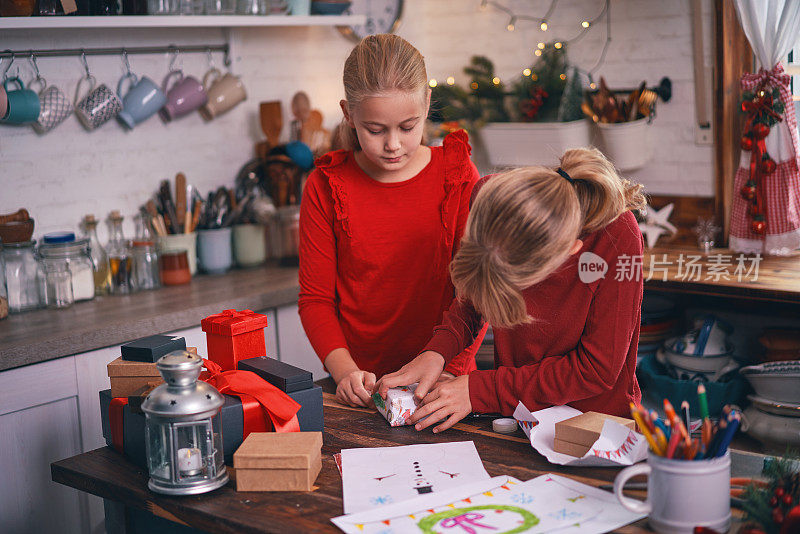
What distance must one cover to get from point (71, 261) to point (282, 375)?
157 centimetres

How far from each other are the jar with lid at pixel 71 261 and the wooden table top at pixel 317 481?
138 cm

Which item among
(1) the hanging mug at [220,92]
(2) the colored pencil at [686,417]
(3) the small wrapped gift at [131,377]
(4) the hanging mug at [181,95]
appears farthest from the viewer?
(1) the hanging mug at [220,92]

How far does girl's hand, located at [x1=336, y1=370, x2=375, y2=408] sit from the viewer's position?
1.80m

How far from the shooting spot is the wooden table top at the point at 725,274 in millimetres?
2674

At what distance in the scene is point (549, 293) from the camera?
66.6 inches

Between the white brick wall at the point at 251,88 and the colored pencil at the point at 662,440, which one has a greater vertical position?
the white brick wall at the point at 251,88

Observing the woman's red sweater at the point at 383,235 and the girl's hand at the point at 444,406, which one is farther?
the woman's red sweater at the point at 383,235

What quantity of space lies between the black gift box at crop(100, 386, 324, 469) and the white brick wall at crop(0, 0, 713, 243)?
158 centimetres

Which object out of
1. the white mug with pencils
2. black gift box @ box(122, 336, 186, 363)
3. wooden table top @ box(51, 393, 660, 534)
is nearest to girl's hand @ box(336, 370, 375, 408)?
wooden table top @ box(51, 393, 660, 534)

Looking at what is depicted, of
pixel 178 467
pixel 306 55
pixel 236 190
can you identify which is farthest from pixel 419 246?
pixel 306 55

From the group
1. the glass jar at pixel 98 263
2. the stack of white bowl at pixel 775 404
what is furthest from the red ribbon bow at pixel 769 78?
the glass jar at pixel 98 263

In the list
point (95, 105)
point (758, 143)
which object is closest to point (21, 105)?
point (95, 105)

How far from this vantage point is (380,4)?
3.90m

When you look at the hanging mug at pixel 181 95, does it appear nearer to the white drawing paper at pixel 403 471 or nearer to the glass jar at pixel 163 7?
the glass jar at pixel 163 7
